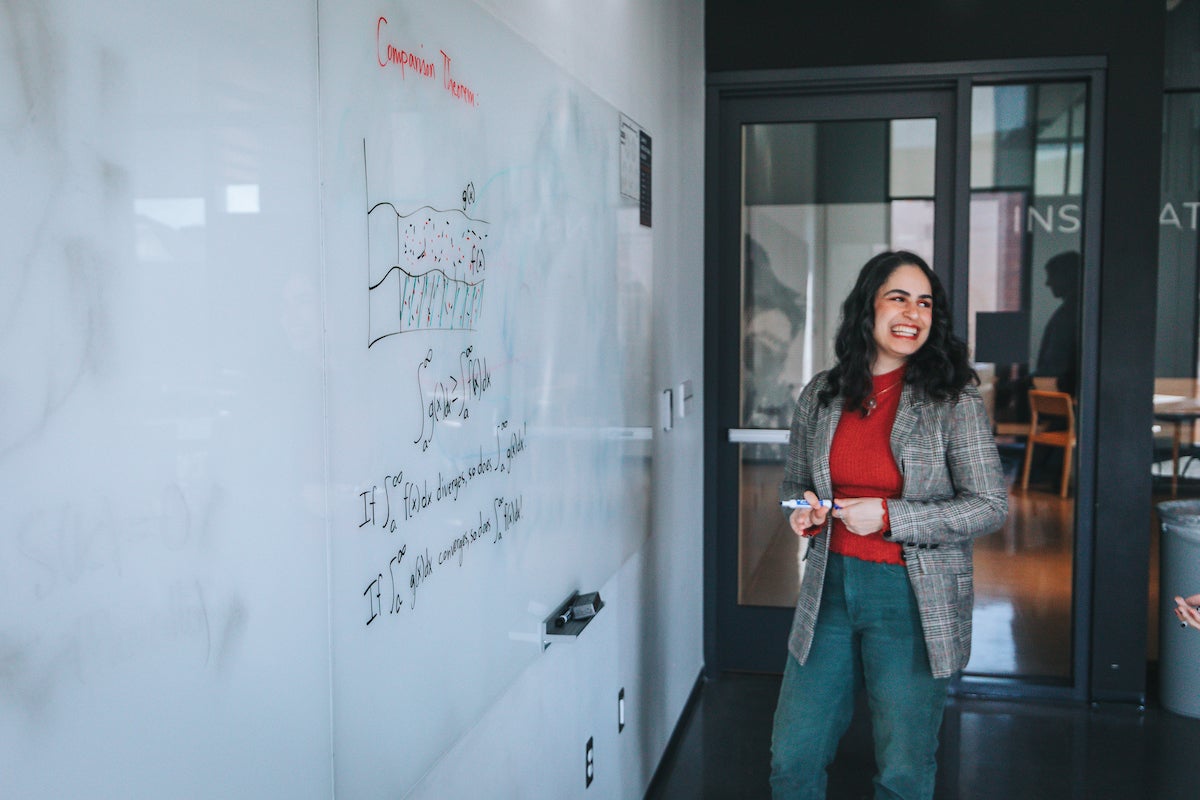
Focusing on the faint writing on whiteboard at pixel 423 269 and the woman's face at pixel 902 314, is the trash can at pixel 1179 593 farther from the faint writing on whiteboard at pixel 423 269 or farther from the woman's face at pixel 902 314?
the faint writing on whiteboard at pixel 423 269

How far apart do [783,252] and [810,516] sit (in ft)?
6.94

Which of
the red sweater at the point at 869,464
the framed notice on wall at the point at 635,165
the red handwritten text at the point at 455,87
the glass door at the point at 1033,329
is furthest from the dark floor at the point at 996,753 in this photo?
the red handwritten text at the point at 455,87

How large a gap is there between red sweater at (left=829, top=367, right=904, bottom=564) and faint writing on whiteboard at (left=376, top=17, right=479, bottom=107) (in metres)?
1.35

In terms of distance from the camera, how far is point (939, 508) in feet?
8.25

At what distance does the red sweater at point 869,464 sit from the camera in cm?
258

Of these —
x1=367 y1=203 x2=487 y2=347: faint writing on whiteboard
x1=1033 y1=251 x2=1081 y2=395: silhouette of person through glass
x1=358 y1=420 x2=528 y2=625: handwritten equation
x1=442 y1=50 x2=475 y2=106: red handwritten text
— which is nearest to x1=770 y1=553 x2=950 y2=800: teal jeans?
x1=358 y1=420 x2=528 y2=625: handwritten equation

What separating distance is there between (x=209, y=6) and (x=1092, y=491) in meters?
4.04

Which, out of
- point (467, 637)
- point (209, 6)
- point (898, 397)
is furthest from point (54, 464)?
point (898, 397)

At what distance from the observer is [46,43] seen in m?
0.87

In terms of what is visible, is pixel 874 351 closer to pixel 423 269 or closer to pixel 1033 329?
pixel 423 269

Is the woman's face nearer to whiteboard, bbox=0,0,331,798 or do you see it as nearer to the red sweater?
the red sweater

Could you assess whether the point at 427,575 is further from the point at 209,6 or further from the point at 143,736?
the point at 209,6

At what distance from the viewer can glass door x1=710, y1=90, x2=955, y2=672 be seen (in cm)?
435

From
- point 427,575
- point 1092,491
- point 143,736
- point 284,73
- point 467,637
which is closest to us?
point 143,736
